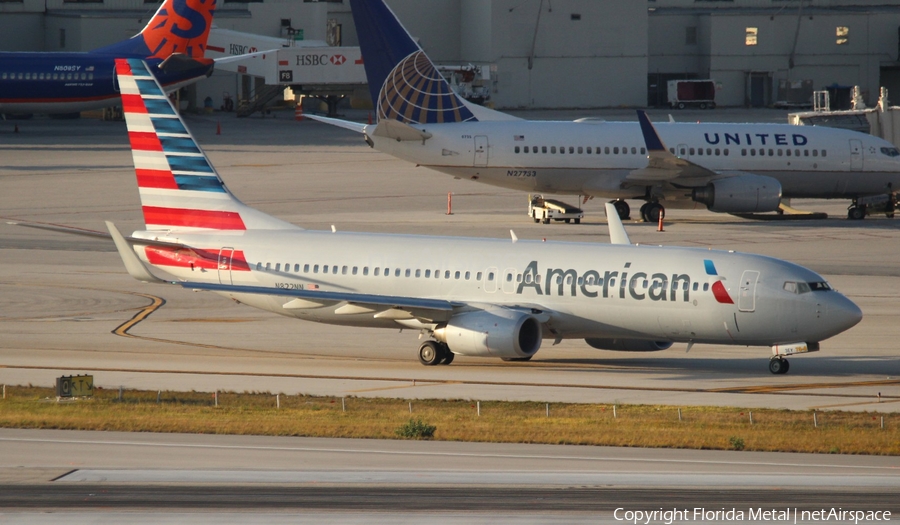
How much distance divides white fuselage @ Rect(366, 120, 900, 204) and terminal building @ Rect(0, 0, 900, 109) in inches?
2618

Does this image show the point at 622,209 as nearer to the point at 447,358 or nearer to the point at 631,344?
the point at 631,344

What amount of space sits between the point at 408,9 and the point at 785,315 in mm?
108637

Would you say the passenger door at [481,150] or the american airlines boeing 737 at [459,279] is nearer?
the american airlines boeing 737 at [459,279]

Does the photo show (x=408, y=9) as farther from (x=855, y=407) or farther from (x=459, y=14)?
(x=855, y=407)

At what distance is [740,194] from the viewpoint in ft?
204

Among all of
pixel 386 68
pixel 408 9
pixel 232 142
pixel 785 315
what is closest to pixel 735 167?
pixel 386 68

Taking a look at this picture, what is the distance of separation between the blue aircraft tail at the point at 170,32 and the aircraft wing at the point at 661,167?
48535 mm

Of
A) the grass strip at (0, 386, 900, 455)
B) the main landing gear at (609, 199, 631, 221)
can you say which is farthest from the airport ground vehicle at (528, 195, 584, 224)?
the grass strip at (0, 386, 900, 455)

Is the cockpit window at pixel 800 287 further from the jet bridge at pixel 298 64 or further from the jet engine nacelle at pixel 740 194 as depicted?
the jet bridge at pixel 298 64

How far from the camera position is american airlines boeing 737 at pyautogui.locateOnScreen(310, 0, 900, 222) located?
62000mm

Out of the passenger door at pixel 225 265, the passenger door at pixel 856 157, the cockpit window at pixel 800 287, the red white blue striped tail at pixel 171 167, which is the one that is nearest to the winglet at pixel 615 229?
the cockpit window at pixel 800 287

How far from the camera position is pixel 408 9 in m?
136

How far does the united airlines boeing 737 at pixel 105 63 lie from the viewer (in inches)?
3895

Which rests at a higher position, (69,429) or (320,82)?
(320,82)
